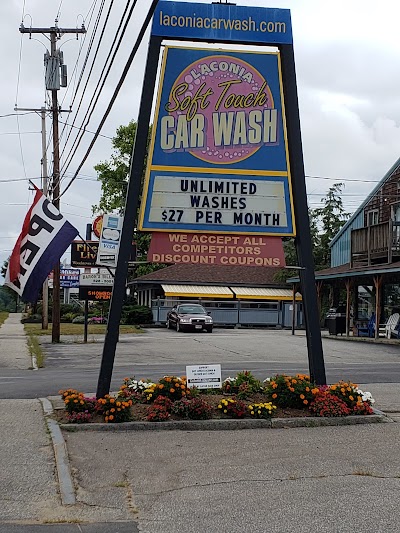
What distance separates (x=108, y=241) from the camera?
28438 millimetres

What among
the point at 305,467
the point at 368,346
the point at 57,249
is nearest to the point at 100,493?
the point at 305,467

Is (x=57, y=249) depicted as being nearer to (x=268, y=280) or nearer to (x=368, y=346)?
(x=368, y=346)

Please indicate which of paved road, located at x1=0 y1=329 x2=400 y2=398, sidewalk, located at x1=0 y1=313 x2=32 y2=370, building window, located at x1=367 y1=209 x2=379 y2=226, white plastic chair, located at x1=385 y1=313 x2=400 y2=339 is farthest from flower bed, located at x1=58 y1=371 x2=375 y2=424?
building window, located at x1=367 y1=209 x2=379 y2=226

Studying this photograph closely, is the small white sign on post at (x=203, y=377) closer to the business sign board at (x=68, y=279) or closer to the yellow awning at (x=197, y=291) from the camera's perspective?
the yellow awning at (x=197, y=291)

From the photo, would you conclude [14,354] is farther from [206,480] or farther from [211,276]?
[211,276]

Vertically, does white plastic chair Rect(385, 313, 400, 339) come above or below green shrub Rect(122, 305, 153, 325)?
below

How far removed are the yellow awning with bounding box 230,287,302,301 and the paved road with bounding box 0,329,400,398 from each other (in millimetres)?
17353

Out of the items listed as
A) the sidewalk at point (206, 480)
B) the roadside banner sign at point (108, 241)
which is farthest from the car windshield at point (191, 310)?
the sidewalk at point (206, 480)

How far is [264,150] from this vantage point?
1223 cm

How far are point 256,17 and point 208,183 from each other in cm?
266

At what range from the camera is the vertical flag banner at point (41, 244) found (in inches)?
520

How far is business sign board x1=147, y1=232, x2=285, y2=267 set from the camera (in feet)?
39.0

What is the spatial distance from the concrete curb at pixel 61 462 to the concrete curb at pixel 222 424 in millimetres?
308

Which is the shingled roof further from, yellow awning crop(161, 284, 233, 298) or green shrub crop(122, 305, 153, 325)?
green shrub crop(122, 305, 153, 325)
